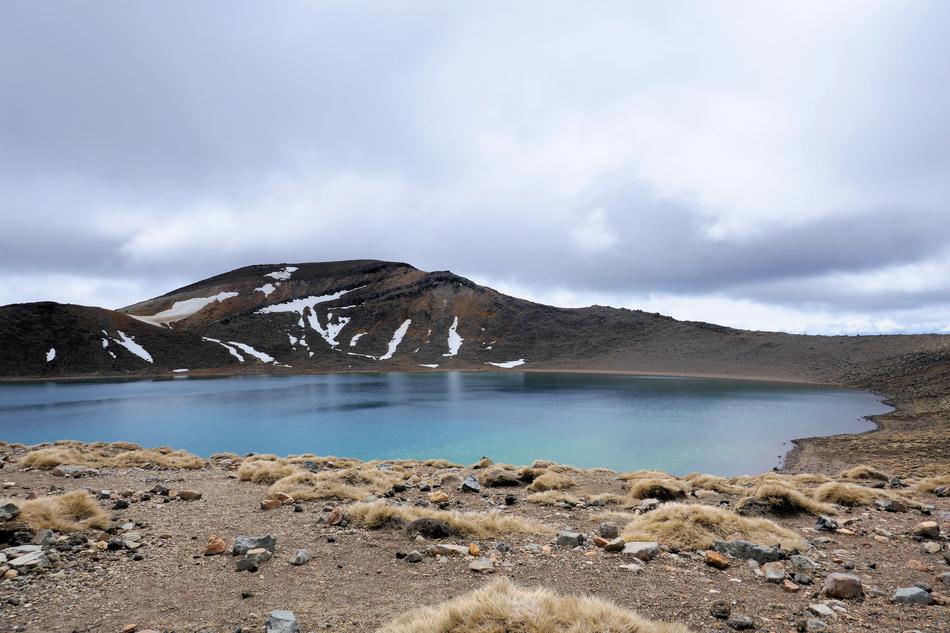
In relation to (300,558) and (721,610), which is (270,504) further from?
(721,610)

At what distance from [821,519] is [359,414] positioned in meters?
41.5

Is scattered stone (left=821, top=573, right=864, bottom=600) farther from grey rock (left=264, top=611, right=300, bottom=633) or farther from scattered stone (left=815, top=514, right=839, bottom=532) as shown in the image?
grey rock (left=264, top=611, right=300, bottom=633)

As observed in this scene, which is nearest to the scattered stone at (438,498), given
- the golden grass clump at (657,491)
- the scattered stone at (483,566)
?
the golden grass clump at (657,491)

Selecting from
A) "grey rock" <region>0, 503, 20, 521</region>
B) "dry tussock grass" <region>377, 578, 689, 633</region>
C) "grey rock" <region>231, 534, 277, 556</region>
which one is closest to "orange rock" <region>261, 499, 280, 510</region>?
"grey rock" <region>231, 534, 277, 556</region>

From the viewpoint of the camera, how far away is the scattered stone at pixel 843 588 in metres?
5.42

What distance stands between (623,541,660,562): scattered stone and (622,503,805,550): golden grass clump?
0.50 metres

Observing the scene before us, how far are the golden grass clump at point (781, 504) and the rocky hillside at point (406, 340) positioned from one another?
75.1 metres

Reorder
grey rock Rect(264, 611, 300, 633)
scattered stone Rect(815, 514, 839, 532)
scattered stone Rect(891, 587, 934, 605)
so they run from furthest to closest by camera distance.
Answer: scattered stone Rect(815, 514, 839, 532), scattered stone Rect(891, 587, 934, 605), grey rock Rect(264, 611, 300, 633)

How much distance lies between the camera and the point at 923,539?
7.92 m

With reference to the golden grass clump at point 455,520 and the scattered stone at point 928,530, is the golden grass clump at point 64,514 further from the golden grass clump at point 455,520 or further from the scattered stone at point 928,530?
the scattered stone at point 928,530

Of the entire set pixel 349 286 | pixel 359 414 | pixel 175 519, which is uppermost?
pixel 349 286

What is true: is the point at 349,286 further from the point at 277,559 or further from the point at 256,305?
the point at 277,559

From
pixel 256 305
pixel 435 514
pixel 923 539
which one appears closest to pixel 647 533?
pixel 435 514

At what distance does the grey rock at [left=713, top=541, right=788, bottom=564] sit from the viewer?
6.70 metres
